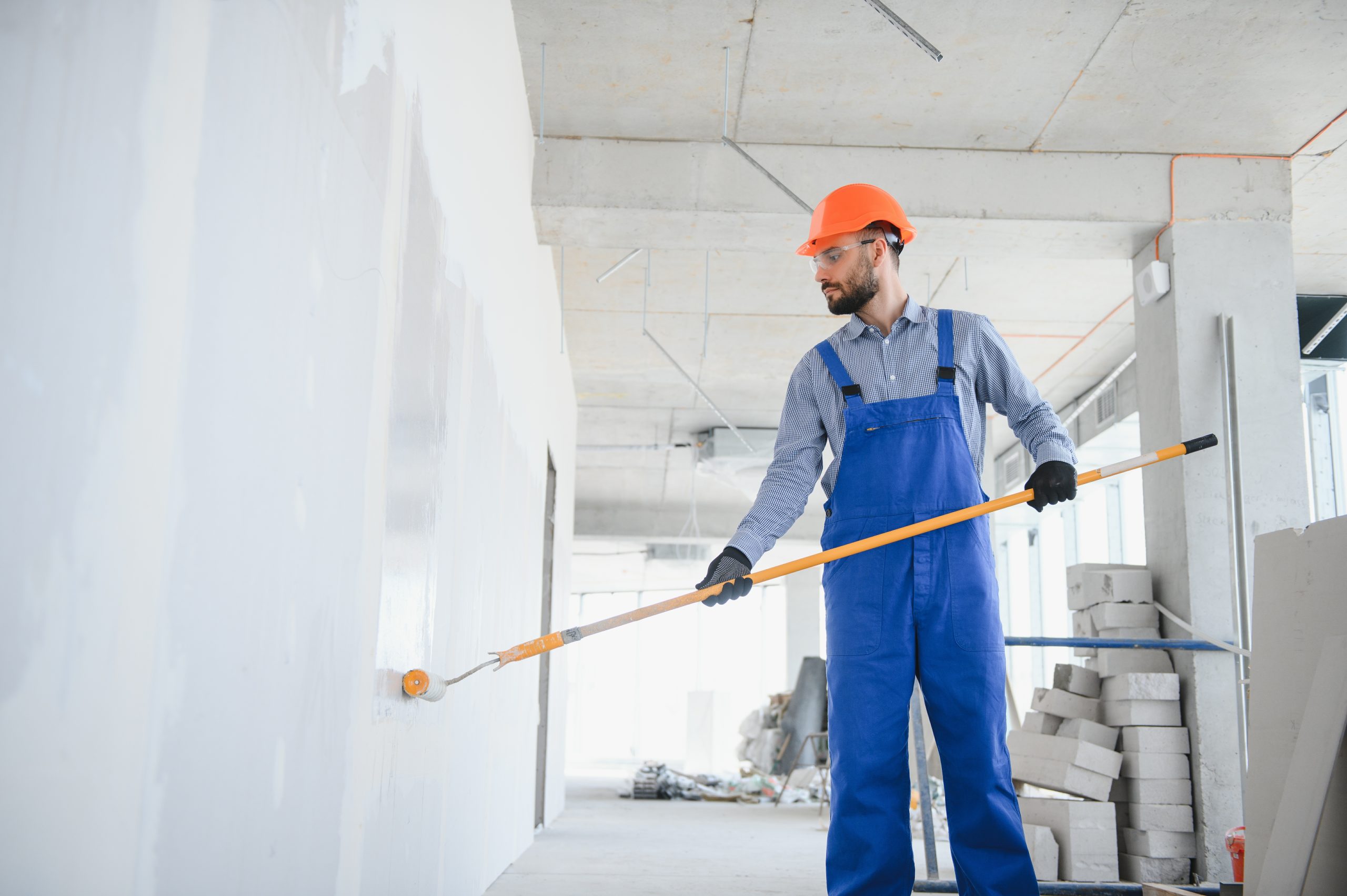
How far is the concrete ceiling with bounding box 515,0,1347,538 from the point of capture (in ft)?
11.7

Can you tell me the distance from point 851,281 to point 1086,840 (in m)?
2.40

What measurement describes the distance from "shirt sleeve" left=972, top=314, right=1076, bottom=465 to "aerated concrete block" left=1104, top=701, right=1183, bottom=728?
2159mm

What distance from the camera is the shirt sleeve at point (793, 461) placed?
7.15ft

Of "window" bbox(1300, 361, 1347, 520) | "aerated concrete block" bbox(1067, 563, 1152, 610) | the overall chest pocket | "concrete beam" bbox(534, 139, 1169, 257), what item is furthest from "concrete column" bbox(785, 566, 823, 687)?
the overall chest pocket

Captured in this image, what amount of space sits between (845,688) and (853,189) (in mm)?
1004

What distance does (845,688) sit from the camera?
6.47 feet

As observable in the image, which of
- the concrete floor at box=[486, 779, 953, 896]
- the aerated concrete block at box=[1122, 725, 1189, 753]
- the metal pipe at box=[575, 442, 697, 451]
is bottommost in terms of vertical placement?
the concrete floor at box=[486, 779, 953, 896]

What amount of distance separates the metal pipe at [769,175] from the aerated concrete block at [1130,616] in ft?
6.25

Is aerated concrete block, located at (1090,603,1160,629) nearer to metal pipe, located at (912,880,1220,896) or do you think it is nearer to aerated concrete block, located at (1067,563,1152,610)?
aerated concrete block, located at (1067,563,1152,610)

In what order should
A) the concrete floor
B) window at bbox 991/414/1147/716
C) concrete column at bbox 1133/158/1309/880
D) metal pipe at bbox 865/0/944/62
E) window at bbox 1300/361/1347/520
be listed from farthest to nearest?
window at bbox 991/414/1147/716 < window at bbox 1300/361/1347/520 < concrete column at bbox 1133/158/1309/880 < the concrete floor < metal pipe at bbox 865/0/944/62

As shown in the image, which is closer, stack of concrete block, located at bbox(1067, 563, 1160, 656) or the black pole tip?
the black pole tip

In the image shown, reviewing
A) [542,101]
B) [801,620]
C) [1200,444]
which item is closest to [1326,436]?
[1200,444]

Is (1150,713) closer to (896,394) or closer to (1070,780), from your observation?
(1070,780)

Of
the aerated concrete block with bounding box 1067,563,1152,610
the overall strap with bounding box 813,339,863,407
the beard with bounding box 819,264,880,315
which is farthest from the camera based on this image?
the aerated concrete block with bounding box 1067,563,1152,610
